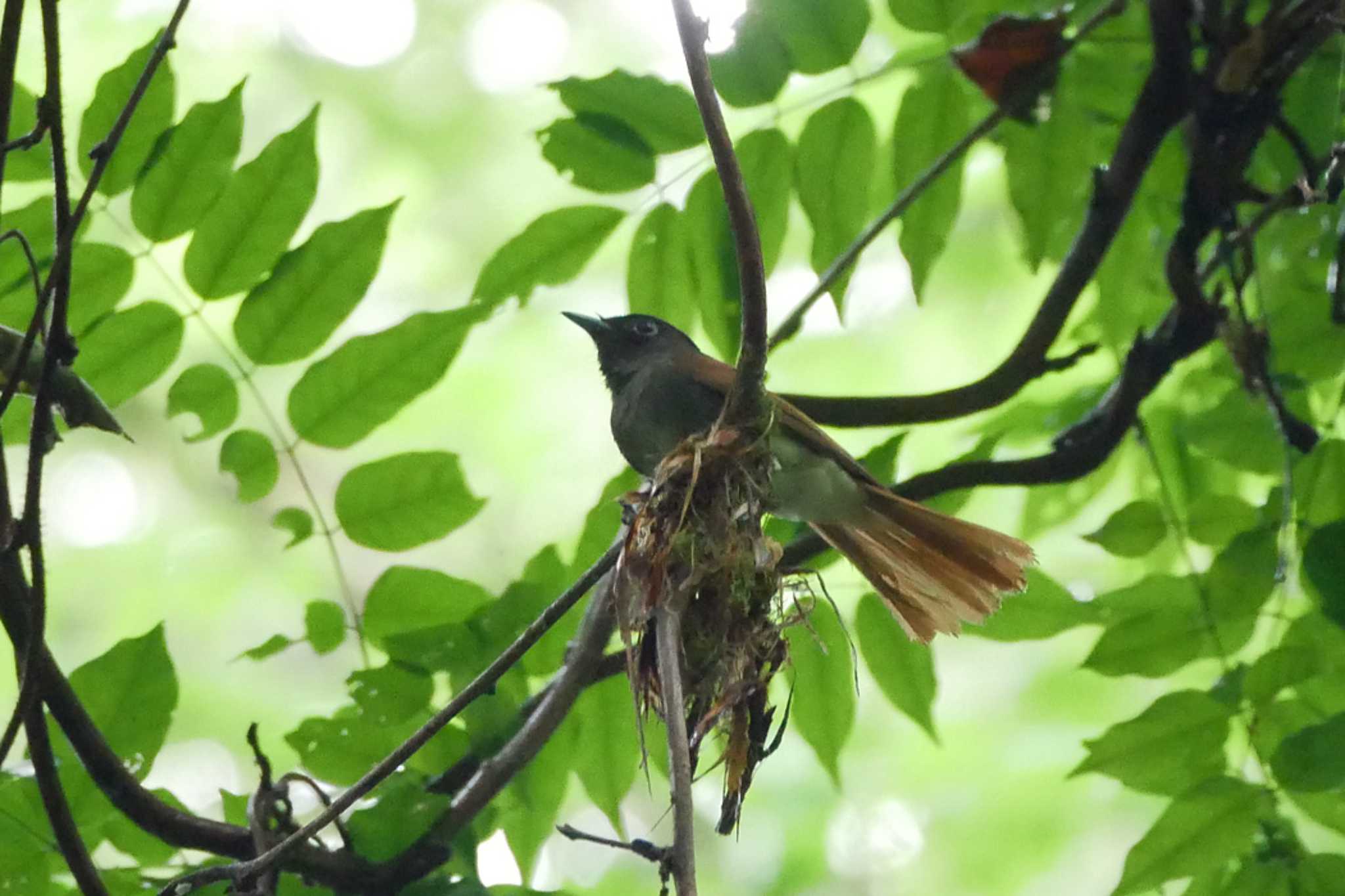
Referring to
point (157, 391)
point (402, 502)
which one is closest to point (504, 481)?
point (157, 391)

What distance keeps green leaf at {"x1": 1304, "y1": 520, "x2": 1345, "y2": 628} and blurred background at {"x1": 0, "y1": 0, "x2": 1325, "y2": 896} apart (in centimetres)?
159

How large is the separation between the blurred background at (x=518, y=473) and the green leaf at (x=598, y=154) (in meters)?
1.69

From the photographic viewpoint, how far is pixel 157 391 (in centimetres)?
623

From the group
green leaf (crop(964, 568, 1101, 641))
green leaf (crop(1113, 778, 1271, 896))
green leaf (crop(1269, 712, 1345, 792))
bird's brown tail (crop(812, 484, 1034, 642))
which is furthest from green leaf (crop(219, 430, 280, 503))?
green leaf (crop(1269, 712, 1345, 792))

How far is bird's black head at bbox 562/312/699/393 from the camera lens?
2.97 m

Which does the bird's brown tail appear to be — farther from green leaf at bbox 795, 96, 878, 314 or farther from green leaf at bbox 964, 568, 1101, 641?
green leaf at bbox 795, 96, 878, 314

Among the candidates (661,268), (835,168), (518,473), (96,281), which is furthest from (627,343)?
(518,473)

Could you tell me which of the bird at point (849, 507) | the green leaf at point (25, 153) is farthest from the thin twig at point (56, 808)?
the bird at point (849, 507)

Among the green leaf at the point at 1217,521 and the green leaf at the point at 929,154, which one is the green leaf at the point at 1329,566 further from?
the green leaf at the point at 929,154

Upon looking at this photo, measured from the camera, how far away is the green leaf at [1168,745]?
2.01m

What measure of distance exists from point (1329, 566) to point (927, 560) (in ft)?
2.33

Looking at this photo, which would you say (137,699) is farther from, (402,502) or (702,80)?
(702,80)

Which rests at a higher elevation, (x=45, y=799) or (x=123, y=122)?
(x=123, y=122)

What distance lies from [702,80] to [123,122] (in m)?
0.79
